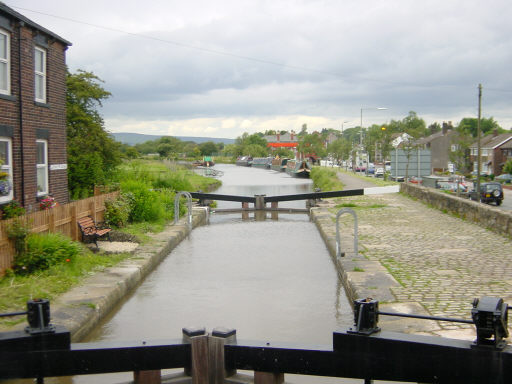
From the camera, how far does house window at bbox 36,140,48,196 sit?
48.6 ft

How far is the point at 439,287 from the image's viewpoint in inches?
388

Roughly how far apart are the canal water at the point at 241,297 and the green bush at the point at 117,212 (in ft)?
6.52

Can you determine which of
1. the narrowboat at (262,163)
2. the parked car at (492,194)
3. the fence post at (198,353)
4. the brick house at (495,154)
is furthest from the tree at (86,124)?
the narrowboat at (262,163)

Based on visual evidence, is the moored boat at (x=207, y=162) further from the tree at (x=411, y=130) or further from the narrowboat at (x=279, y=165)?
the tree at (x=411, y=130)

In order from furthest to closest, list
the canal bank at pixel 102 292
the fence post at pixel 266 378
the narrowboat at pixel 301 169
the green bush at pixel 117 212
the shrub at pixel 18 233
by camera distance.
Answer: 1. the narrowboat at pixel 301 169
2. the green bush at pixel 117 212
3. the shrub at pixel 18 233
4. the canal bank at pixel 102 292
5. the fence post at pixel 266 378

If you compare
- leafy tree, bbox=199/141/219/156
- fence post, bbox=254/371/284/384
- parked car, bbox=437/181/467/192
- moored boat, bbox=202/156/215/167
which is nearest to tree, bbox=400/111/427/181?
parked car, bbox=437/181/467/192

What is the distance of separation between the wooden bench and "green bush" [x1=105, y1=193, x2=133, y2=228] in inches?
65.6

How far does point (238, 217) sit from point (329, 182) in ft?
52.7

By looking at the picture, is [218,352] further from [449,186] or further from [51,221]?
[449,186]

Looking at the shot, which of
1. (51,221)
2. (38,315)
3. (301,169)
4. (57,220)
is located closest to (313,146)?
(301,169)

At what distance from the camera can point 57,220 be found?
1286 cm

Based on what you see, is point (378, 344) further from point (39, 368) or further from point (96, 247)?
point (96, 247)

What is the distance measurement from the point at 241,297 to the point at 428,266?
4.03 meters

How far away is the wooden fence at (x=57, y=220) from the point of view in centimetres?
1016
